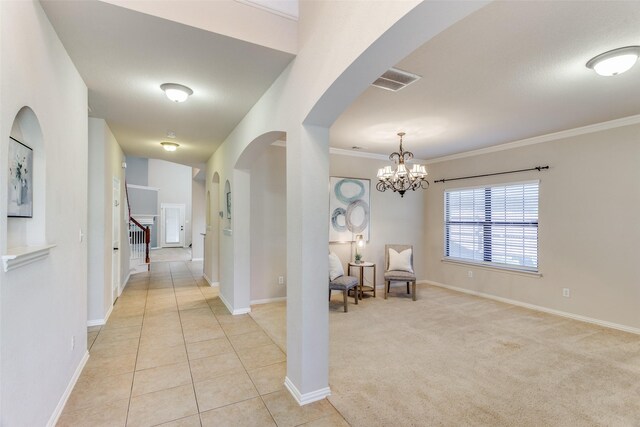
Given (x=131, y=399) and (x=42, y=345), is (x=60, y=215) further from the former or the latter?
(x=131, y=399)

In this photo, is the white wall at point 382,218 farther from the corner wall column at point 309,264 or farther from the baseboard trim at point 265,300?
the corner wall column at point 309,264

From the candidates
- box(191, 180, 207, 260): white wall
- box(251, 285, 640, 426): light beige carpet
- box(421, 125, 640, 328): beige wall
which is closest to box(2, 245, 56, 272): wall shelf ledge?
box(251, 285, 640, 426): light beige carpet

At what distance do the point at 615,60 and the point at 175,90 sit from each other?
3691mm

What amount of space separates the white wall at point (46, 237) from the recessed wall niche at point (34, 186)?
29 millimetres

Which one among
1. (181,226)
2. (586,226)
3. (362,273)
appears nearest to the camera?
(586,226)

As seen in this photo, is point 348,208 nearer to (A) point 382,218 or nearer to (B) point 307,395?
(A) point 382,218

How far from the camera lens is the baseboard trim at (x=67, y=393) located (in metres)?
2.01

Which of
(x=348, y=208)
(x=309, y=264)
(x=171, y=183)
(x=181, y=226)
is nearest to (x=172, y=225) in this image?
(x=181, y=226)

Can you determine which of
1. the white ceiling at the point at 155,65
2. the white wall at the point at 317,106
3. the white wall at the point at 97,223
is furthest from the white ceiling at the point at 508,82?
the white wall at the point at 97,223

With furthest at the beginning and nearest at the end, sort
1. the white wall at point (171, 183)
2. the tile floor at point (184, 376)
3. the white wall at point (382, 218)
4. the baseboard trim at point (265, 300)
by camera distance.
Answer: the white wall at point (171, 183) < the white wall at point (382, 218) < the baseboard trim at point (265, 300) < the tile floor at point (184, 376)

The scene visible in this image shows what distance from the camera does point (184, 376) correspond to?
266cm

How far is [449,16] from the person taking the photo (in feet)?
4.30

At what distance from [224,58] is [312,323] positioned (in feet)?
7.35

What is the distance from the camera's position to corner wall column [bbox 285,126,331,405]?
232 centimetres
